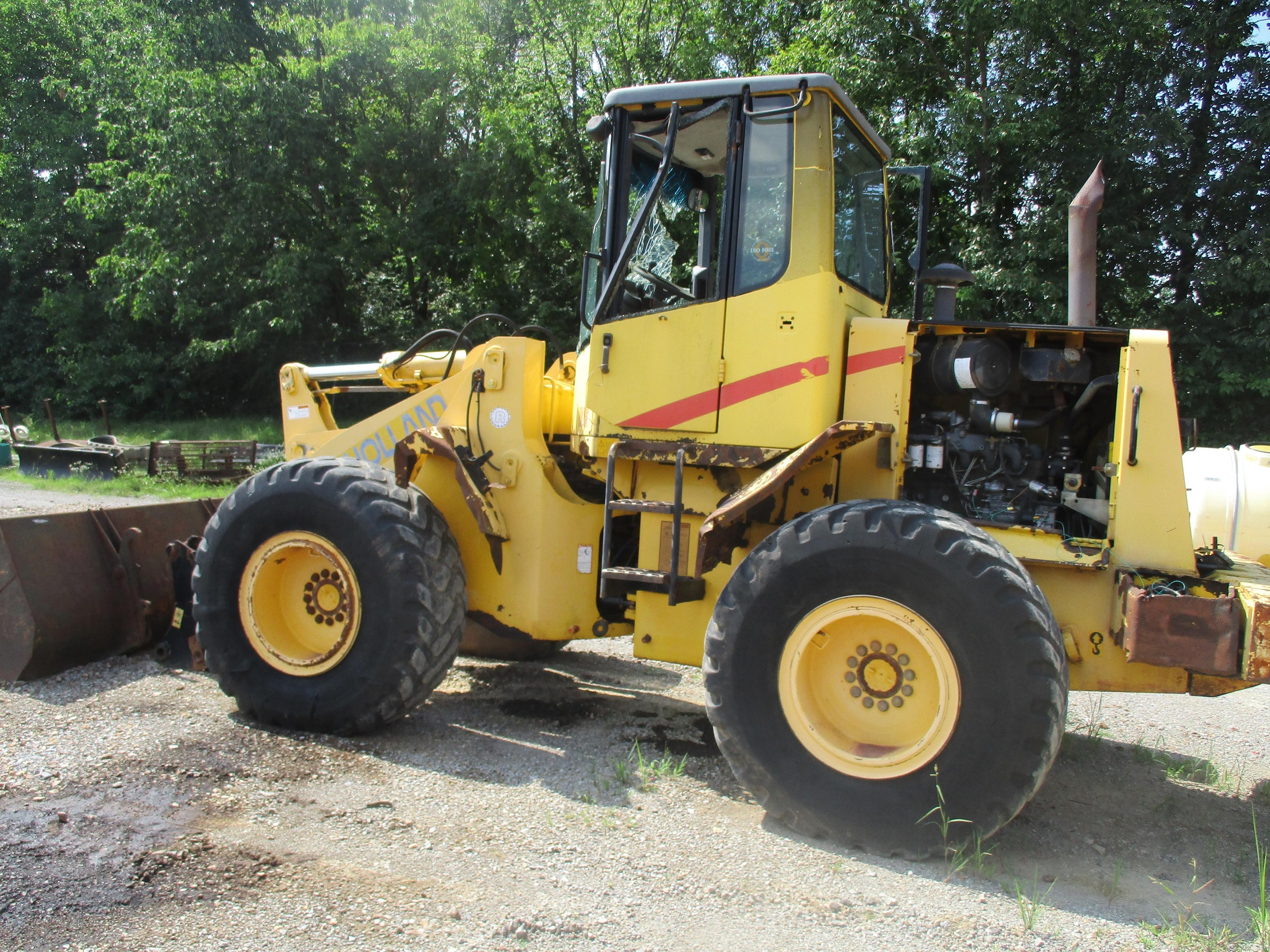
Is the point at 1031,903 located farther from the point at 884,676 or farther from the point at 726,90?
the point at 726,90

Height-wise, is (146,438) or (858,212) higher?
(858,212)

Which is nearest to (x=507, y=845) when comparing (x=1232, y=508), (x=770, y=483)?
(x=770, y=483)

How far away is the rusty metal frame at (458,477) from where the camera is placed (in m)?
4.67

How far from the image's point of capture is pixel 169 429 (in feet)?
78.2

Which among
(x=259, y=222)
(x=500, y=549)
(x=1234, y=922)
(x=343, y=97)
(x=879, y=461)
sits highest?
(x=343, y=97)

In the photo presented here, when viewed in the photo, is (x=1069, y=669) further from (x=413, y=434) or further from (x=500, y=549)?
(x=413, y=434)

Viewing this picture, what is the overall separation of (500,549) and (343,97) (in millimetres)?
21159

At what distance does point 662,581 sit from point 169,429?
23.1m

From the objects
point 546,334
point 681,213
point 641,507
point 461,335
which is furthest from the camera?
point 546,334

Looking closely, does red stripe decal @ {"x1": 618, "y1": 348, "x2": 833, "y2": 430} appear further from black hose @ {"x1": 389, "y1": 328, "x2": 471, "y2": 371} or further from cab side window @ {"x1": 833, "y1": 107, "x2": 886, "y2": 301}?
black hose @ {"x1": 389, "y1": 328, "x2": 471, "y2": 371}

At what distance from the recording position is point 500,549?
15.6 feet

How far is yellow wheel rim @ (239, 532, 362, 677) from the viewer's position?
454cm

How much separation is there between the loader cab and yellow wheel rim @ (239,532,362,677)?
4.59ft

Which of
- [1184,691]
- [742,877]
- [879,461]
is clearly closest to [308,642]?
[742,877]
